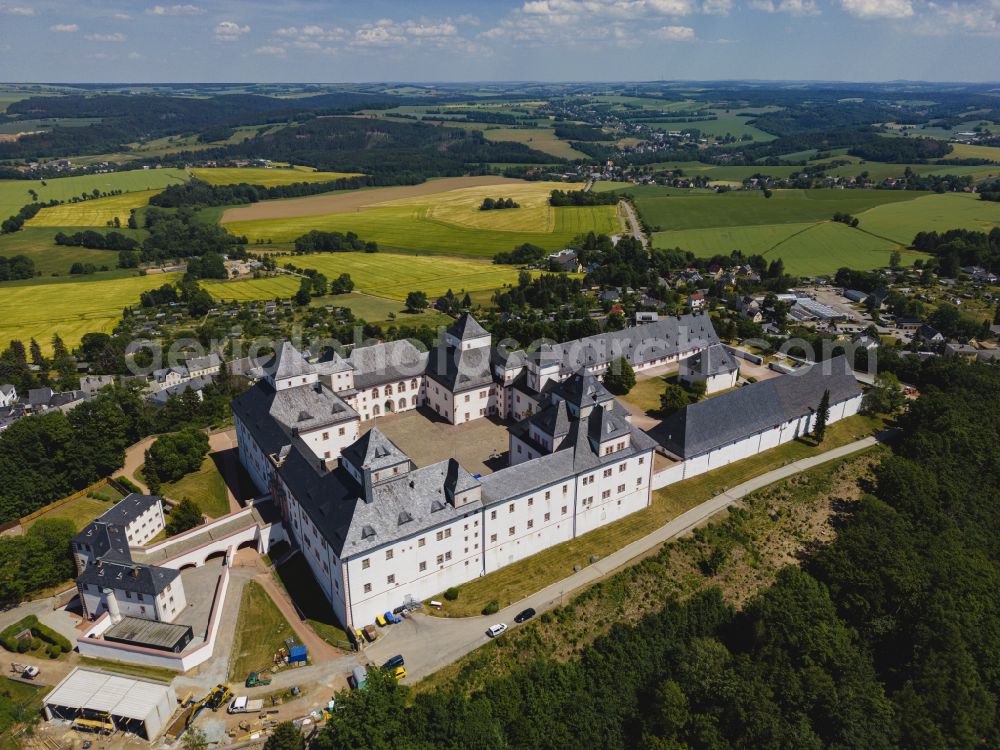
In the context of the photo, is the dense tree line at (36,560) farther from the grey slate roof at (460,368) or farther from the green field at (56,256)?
the green field at (56,256)

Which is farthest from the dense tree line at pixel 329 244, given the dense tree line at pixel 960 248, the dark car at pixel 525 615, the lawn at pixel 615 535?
the dark car at pixel 525 615

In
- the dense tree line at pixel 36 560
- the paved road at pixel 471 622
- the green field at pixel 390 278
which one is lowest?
the green field at pixel 390 278

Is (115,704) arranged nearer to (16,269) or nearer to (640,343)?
(640,343)

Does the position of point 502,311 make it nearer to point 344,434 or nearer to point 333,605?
point 344,434

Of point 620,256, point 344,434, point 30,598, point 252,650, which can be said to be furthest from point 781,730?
point 620,256

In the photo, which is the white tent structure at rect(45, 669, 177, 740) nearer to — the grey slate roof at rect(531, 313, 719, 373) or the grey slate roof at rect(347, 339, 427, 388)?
the grey slate roof at rect(347, 339, 427, 388)

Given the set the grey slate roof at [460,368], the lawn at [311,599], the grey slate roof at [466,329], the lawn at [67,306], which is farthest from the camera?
the lawn at [67,306]
